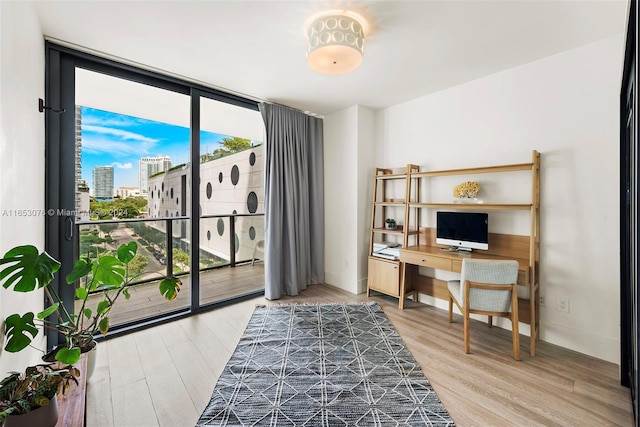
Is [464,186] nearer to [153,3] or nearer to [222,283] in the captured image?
[153,3]

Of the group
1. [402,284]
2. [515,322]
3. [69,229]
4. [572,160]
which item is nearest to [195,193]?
[69,229]

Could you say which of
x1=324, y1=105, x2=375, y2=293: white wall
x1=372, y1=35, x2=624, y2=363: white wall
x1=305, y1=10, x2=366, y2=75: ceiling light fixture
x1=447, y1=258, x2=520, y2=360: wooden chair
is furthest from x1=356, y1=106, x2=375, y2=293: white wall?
x1=305, y1=10, x2=366, y2=75: ceiling light fixture

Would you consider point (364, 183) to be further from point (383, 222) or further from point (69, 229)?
point (69, 229)

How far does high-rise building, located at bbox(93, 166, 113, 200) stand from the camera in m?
2.93

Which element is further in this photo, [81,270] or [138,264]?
[138,264]

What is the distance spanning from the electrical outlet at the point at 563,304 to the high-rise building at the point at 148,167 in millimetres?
4234

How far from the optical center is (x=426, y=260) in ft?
9.64

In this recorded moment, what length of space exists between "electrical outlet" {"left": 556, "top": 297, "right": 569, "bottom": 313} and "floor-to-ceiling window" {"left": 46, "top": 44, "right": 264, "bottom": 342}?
316 cm

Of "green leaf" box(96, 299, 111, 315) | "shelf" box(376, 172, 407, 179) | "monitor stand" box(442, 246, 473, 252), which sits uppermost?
"shelf" box(376, 172, 407, 179)

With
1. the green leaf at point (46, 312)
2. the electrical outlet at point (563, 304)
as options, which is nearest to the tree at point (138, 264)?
the green leaf at point (46, 312)

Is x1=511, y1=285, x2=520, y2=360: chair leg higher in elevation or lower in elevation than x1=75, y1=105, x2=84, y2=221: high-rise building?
lower

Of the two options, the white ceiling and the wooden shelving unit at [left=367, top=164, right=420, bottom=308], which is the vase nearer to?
the wooden shelving unit at [left=367, top=164, right=420, bottom=308]

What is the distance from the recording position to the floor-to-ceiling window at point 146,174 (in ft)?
7.73

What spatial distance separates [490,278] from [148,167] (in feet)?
Answer: 12.4
